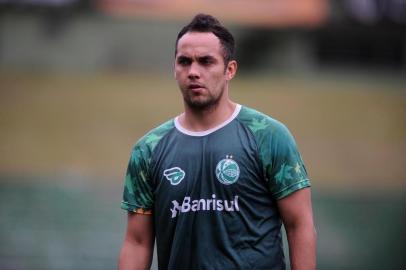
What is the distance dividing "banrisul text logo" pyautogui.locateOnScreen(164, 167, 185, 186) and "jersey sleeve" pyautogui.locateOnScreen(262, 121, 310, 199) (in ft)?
1.26

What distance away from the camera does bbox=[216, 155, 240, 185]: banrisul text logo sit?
12.5 ft

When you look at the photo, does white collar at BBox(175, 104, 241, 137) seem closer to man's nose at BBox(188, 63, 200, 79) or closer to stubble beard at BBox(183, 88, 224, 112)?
stubble beard at BBox(183, 88, 224, 112)

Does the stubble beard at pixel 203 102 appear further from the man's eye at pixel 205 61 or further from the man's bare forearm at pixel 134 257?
the man's bare forearm at pixel 134 257

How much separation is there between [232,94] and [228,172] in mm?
11749

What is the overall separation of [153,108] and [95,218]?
9.37 ft

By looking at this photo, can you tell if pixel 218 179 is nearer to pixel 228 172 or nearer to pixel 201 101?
pixel 228 172

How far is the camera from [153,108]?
1545cm

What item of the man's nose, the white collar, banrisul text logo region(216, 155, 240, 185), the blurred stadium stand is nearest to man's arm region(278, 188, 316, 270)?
banrisul text logo region(216, 155, 240, 185)

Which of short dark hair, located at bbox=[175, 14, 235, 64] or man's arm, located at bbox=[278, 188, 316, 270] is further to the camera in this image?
short dark hair, located at bbox=[175, 14, 235, 64]

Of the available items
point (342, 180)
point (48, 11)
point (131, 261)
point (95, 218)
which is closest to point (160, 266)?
point (131, 261)

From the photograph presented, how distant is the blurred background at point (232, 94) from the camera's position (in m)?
13.8

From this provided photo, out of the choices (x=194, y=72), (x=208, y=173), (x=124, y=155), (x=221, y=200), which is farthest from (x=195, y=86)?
(x=124, y=155)

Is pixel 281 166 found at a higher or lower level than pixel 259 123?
lower

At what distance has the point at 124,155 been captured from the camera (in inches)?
575
